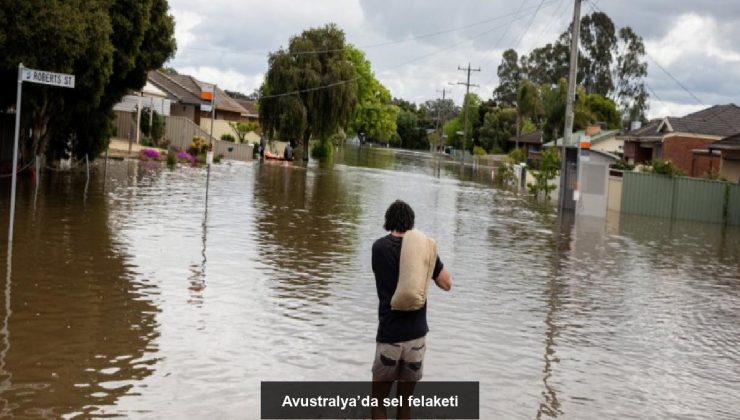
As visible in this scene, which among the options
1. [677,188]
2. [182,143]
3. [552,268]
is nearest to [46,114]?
[552,268]

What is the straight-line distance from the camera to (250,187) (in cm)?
3075

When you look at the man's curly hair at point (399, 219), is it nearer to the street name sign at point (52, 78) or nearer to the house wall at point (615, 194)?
the street name sign at point (52, 78)

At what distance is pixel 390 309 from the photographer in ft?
20.7

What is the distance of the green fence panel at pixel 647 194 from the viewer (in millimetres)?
33688

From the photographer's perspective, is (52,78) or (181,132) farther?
(181,132)

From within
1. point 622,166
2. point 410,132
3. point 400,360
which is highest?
point 410,132

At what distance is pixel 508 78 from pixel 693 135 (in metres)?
76.7

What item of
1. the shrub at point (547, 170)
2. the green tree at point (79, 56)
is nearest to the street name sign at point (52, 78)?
the green tree at point (79, 56)

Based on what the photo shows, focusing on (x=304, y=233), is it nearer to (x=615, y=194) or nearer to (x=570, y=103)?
(x=570, y=103)

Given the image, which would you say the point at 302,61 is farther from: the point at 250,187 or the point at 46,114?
the point at 46,114

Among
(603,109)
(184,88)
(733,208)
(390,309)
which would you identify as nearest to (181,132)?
(184,88)

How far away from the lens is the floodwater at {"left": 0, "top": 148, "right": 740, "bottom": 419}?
25.8 ft

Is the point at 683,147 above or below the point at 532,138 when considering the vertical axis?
below

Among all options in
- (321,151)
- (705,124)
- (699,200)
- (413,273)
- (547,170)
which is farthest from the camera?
(321,151)
